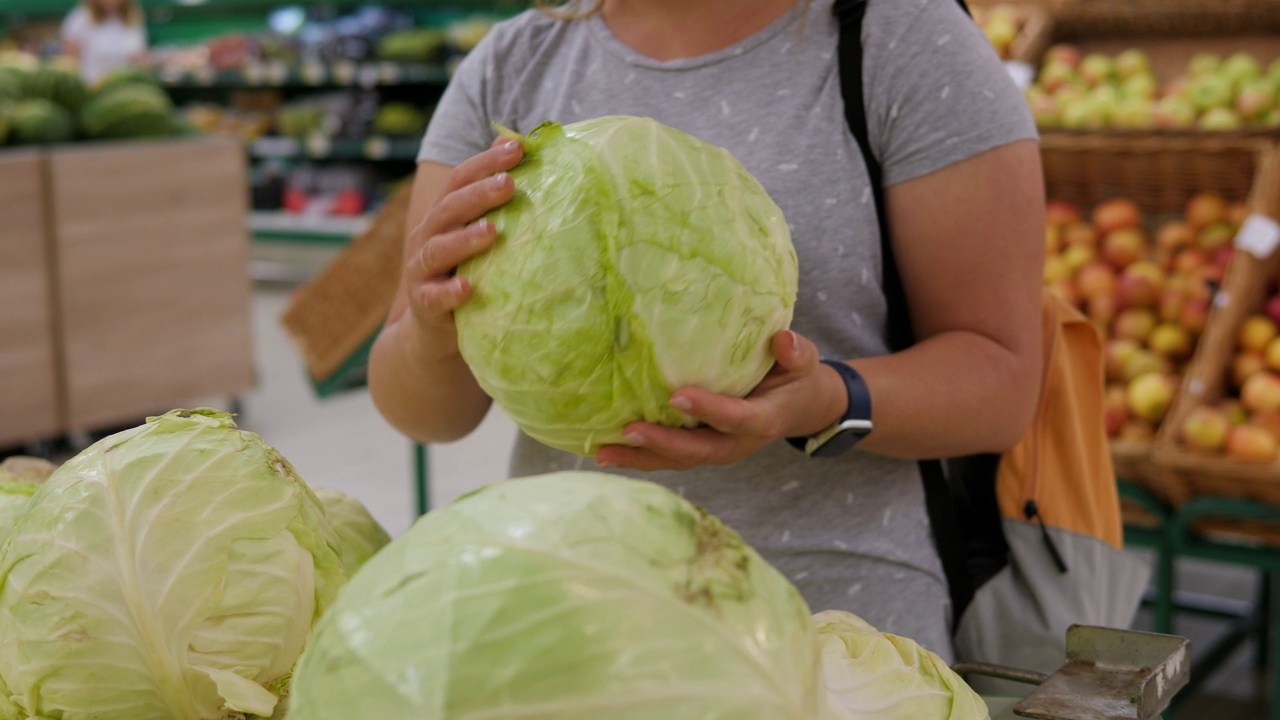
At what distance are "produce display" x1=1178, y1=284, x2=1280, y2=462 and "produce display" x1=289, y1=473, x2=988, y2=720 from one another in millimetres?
2533

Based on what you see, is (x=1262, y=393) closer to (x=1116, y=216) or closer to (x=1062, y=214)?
(x=1116, y=216)

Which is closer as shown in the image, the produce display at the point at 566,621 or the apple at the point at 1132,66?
the produce display at the point at 566,621

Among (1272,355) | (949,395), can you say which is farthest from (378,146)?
(949,395)

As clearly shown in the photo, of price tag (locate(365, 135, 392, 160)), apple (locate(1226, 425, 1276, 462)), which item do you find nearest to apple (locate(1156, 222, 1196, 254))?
apple (locate(1226, 425, 1276, 462))

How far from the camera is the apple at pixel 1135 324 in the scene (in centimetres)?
343

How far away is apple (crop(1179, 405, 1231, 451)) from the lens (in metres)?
2.98

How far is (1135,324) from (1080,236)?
0.36 m

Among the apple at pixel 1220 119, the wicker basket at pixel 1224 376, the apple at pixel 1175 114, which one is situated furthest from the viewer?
the apple at pixel 1175 114

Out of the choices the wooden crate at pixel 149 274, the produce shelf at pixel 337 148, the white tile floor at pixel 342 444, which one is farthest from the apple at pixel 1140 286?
the produce shelf at pixel 337 148

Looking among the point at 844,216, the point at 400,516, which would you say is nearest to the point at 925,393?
the point at 844,216

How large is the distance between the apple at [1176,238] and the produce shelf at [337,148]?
21.2ft

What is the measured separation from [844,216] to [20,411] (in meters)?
4.58

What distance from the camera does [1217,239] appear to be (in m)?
3.44

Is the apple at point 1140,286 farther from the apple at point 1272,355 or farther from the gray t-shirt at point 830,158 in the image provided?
the gray t-shirt at point 830,158
